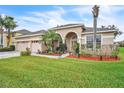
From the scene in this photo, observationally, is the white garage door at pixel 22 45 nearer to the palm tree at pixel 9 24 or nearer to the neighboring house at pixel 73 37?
the neighboring house at pixel 73 37

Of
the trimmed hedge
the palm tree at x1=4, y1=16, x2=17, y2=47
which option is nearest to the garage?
the trimmed hedge

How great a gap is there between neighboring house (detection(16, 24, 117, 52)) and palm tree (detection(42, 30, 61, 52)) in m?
1.00

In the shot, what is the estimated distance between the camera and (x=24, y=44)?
23375 millimetres

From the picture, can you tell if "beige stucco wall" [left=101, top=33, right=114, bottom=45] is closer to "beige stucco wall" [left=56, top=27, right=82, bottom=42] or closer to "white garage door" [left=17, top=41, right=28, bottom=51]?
"beige stucco wall" [left=56, top=27, right=82, bottom=42]

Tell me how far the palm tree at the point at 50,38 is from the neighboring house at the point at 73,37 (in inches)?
39.4

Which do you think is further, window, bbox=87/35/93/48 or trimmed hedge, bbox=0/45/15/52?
trimmed hedge, bbox=0/45/15/52

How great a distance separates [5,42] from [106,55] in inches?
621

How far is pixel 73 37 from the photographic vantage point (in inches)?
878

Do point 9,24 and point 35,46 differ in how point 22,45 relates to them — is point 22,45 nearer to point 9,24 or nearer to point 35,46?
point 35,46

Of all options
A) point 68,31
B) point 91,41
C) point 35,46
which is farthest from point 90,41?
point 35,46

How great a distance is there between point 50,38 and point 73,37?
3.30 metres

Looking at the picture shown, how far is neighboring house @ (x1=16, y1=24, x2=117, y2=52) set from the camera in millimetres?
18422

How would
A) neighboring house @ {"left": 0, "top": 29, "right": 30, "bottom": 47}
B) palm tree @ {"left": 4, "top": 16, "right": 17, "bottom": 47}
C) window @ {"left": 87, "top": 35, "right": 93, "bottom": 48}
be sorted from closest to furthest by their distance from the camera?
window @ {"left": 87, "top": 35, "right": 93, "bottom": 48} → neighboring house @ {"left": 0, "top": 29, "right": 30, "bottom": 47} → palm tree @ {"left": 4, "top": 16, "right": 17, "bottom": 47}

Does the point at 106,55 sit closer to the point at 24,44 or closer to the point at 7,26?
the point at 24,44
